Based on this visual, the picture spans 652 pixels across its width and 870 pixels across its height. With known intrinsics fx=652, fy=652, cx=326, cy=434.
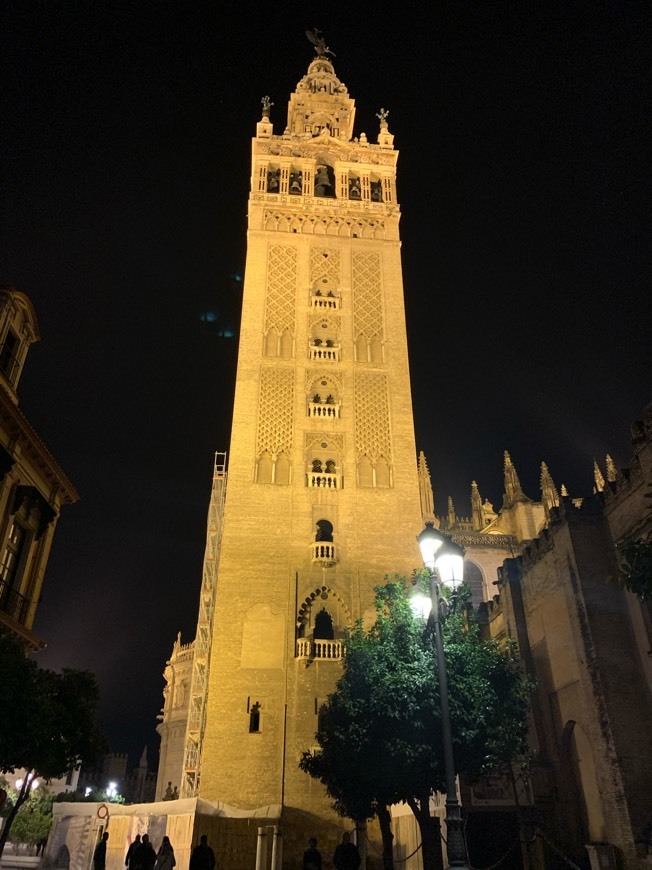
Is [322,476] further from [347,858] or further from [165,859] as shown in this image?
[347,858]

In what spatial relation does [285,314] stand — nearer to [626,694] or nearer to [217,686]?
[217,686]

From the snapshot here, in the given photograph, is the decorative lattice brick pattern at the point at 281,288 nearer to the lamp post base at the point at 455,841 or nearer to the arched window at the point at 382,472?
the arched window at the point at 382,472

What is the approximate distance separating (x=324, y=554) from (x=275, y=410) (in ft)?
20.6

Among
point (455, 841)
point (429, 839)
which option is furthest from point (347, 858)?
point (455, 841)

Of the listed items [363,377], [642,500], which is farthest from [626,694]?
[363,377]

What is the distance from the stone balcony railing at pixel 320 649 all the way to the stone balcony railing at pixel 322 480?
18.1 ft

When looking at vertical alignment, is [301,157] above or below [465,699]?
above

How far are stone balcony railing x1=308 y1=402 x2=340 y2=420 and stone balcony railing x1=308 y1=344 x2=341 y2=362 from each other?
2.23m

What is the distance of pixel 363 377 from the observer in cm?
2642

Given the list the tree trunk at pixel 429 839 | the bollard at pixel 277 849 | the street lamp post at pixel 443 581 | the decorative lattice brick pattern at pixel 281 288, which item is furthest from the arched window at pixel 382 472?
the street lamp post at pixel 443 581

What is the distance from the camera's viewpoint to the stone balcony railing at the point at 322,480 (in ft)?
77.1

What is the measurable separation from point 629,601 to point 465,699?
6.16 meters

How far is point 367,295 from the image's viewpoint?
28844 mm

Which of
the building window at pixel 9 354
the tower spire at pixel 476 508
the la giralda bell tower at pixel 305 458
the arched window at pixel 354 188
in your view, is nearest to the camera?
A: the building window at pixel 9 354
